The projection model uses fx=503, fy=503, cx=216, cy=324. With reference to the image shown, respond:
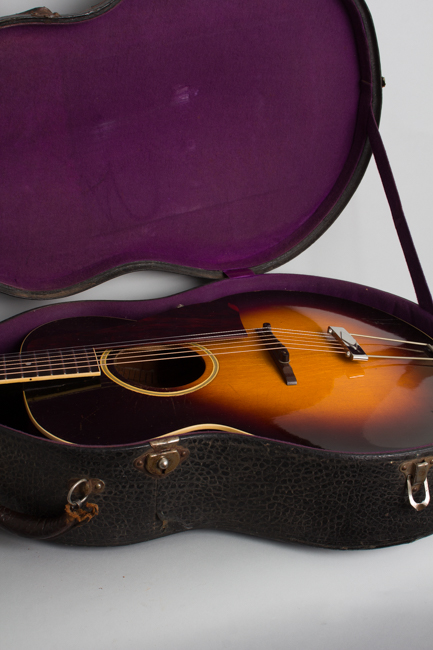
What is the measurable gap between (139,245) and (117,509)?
62cm

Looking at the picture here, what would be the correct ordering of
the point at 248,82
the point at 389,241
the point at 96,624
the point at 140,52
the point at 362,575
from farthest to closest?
the point at 389,241
the point at 248,82
the point at 140,52
the point at 362,575
the point at 96,624

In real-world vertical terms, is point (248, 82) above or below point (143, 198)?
above

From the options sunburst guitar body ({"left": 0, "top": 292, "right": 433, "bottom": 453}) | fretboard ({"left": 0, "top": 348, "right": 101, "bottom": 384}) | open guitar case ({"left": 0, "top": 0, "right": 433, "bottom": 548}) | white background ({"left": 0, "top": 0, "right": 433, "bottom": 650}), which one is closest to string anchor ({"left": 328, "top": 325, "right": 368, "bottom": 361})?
sunburst guitar body ({"left": 0, "top": 292, "right": 433, "bottom": 453})

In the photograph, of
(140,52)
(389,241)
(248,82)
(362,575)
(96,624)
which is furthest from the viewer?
(389,241)

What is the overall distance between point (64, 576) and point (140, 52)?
985 mm

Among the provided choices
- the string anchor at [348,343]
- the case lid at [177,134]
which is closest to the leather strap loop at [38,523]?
the case lid at [177,134]

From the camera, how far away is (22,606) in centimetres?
78

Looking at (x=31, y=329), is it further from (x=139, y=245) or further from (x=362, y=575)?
(x=362, y=575)

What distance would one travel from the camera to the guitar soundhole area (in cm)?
99

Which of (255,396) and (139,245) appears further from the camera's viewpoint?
(139,245)

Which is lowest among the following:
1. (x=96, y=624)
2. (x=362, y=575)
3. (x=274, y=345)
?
(x=362, y=575)

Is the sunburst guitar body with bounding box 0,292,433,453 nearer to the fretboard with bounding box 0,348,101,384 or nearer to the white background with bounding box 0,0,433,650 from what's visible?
the fretboard with bounding box 0,348,101,384

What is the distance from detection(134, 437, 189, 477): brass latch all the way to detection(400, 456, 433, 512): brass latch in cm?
36

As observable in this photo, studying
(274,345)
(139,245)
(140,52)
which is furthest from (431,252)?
(140,52)
